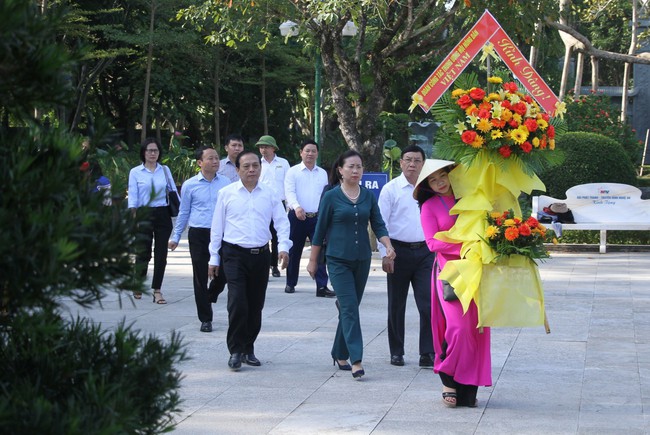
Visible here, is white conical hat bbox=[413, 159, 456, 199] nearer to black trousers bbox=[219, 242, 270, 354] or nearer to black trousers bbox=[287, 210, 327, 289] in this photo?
black trousers bbox=[219, 242, 270, 354]

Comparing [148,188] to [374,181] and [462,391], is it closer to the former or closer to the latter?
[374,181]

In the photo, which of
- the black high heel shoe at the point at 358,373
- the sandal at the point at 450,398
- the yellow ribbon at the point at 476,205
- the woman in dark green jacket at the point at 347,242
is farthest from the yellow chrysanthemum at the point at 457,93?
the black high heel shoe at the point at 358,373

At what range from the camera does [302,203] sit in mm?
12836

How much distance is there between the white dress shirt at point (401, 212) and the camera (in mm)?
8531

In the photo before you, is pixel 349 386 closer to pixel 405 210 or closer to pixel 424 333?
pixel 424 333

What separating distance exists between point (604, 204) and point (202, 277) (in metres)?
10.1

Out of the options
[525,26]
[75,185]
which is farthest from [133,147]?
[75,185]

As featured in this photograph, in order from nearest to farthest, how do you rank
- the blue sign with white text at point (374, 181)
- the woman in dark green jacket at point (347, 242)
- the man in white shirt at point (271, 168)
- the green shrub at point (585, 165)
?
the woman in dark green jacket at point (347, 242), the man in white shirt at point (271, 168), the blue sign with white text at point (374, 181), the green shrub at point (585, 165)

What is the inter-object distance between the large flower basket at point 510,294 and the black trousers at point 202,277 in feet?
11.8

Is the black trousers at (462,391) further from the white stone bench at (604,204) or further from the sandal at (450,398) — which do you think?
the white stone bench at (604,204)

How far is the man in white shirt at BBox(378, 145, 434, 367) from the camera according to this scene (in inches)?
330

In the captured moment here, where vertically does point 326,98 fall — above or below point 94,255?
above

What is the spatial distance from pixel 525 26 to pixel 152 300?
299 inches

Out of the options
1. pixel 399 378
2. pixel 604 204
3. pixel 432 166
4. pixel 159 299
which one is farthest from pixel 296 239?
pixel 604 204
